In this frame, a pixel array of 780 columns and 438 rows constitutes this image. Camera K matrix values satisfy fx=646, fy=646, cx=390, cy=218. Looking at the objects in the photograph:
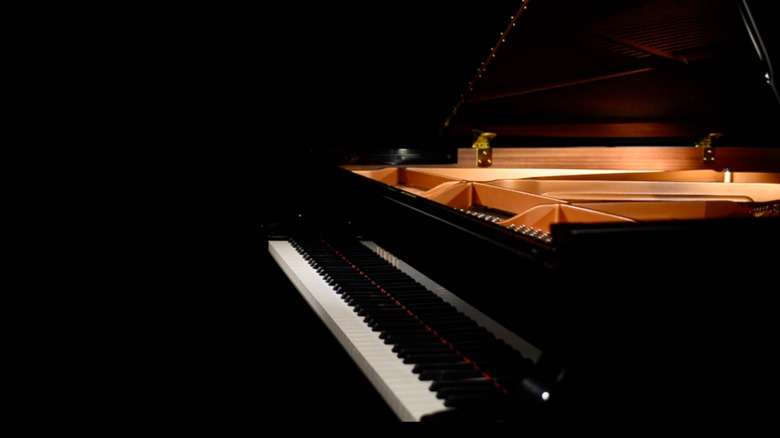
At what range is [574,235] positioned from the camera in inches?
40.7

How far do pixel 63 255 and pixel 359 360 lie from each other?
3.06 metres

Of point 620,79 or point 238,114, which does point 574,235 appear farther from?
point 238,114

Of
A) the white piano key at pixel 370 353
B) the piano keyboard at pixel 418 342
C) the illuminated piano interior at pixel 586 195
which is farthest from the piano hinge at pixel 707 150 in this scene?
the white piano key at pixel 370 353

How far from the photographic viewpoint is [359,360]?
1488 millimetres

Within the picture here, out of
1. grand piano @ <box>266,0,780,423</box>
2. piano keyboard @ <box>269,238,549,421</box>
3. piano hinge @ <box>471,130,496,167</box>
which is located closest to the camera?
grand piano @ <box>266,0,780,423</box>

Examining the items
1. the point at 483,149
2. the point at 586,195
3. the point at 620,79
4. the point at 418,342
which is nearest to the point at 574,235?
the point at 418,342

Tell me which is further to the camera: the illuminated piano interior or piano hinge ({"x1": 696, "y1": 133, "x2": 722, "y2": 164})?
piano hinge ({"x1": 696, "y1": 133, "x2": 722, "y2": 164})

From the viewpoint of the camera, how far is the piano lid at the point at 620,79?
275 cm

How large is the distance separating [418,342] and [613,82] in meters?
2.31

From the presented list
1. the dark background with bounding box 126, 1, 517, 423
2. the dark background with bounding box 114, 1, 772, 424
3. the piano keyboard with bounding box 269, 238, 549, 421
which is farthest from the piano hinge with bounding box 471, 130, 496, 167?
the piano keyboard with bounding box 269, 238, 549, 421

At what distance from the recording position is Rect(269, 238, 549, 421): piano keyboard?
46.3 inches

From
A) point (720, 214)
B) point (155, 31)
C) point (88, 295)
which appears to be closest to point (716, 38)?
point (720, 214)

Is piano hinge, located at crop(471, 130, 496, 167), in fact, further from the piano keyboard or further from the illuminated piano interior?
the piano keyboard

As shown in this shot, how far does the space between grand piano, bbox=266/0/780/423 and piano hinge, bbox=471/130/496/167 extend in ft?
0.08
